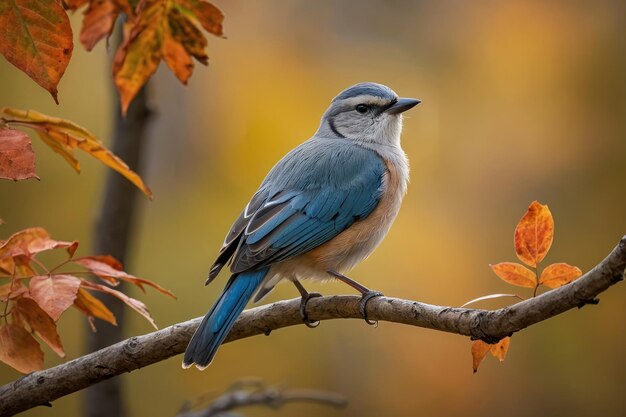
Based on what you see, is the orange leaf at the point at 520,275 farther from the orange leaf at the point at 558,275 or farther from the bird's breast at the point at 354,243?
the bird's breast at the point at 354,243

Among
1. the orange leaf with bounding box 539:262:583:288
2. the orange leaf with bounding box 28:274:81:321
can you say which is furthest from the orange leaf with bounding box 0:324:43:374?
the orange leaf with bounding box 539:262:583:288

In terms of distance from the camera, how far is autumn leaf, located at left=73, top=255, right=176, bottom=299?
2578mm

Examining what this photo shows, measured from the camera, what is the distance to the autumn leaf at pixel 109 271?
2.58m

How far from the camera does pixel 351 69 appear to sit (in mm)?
6285

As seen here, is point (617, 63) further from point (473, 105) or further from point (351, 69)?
point (351, 69)

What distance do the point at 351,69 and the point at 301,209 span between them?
264 centimetres

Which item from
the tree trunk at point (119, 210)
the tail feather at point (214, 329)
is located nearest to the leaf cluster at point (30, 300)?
the tail feather at point (214, 329)

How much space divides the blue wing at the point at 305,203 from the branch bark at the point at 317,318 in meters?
0.50

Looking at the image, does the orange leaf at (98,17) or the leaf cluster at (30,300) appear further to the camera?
the orange leaf at (98,17)

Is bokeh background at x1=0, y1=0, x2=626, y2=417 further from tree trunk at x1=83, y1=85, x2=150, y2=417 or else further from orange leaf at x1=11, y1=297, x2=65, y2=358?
orange leaf at x1=11, y1=297, x2=65, y2=358

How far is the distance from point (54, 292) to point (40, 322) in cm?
9

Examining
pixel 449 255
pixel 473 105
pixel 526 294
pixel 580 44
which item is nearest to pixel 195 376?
pixel 449 255

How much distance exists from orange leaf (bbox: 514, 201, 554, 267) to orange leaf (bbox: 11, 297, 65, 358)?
1274 millimetres

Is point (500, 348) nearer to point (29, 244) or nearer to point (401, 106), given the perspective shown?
point (29, 244)
